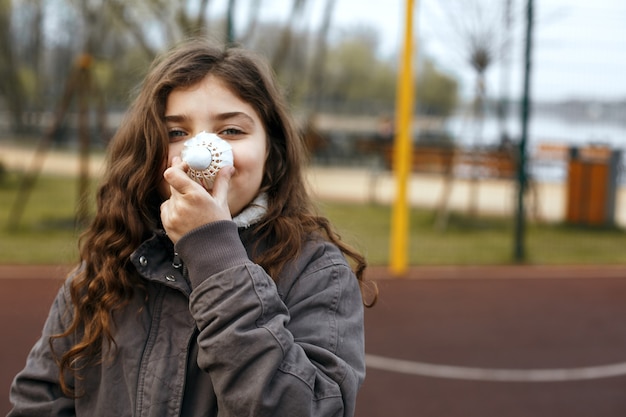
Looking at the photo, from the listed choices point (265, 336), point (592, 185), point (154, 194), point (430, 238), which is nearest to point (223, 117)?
point (154, 194)

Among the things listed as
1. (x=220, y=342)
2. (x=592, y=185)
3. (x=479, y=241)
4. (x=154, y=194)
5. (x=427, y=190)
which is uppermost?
(x=154, y=194)

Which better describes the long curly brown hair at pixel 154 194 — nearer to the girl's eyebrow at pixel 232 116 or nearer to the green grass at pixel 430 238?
the girl's eyebrow at pixel 232 116

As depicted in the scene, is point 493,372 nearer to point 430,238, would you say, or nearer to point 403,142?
point 403,142

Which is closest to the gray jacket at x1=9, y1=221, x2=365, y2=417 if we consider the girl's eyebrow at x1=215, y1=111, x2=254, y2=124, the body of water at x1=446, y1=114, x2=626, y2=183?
the girl's eyebrow at x1=215, y1=111, x2=254, y2=124

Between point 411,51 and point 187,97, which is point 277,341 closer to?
point 187,97

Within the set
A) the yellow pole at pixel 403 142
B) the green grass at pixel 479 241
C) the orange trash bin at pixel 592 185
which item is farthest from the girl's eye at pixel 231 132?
the orange trash bin at pixel 592 185

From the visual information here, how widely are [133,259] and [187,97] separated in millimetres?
325

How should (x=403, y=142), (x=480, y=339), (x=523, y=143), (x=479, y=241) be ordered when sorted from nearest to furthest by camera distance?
(x=480, y=339) < (x=403, y=142) < (x=523, y=143) < (x=479, y=241)

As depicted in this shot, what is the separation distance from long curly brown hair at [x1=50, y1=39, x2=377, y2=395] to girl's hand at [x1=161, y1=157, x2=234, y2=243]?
0.15m

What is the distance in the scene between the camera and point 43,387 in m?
1.56

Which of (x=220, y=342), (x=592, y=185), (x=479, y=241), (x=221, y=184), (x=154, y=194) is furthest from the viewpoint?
(x=592, y=185)

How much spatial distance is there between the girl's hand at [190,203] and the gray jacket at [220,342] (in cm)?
2

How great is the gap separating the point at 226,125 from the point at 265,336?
0.42 meters

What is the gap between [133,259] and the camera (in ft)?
4.94
